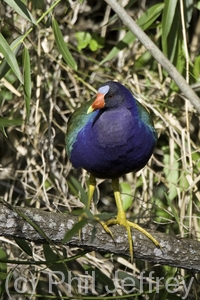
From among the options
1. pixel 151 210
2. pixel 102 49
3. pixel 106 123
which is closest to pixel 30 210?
pixel 106 123

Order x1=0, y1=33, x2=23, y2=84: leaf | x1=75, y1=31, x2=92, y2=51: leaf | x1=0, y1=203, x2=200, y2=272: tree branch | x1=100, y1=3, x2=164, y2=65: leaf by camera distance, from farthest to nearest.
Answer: x1=75, y1=31, x2=92, y2=51: leaf, x1=100, y1=3, x2=164, y2=65: leaf, x1=0, y1=33, x2=23, y2=84: leaf, x1=0, y1=203, x2=200, y2=272: tree branch

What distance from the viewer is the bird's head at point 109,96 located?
2160 millimetres

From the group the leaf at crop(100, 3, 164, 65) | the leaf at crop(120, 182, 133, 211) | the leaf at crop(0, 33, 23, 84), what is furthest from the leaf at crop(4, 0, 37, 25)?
the leaf at crop(120, 182, 133, 211)

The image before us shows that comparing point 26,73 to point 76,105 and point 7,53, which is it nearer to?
point 7,53

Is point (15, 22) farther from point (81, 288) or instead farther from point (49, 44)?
point (81, 288)

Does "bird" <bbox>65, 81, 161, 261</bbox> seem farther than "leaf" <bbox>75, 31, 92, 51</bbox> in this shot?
No

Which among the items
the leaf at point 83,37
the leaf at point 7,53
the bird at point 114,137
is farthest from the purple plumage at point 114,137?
the leaf at point 83,37

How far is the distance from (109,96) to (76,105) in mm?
711

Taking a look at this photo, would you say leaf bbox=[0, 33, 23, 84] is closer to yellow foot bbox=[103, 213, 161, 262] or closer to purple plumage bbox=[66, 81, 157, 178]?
purple plumage bbox=[66, 81, 157, 178]

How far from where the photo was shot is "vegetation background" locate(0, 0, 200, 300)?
2664 millimetres

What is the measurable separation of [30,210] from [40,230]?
0.25 ft

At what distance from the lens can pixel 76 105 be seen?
2.90 meters

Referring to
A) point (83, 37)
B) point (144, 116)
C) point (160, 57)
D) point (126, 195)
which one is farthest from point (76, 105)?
point (160, 57)

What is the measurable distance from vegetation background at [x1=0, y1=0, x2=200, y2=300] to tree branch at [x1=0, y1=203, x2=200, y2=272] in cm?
50
